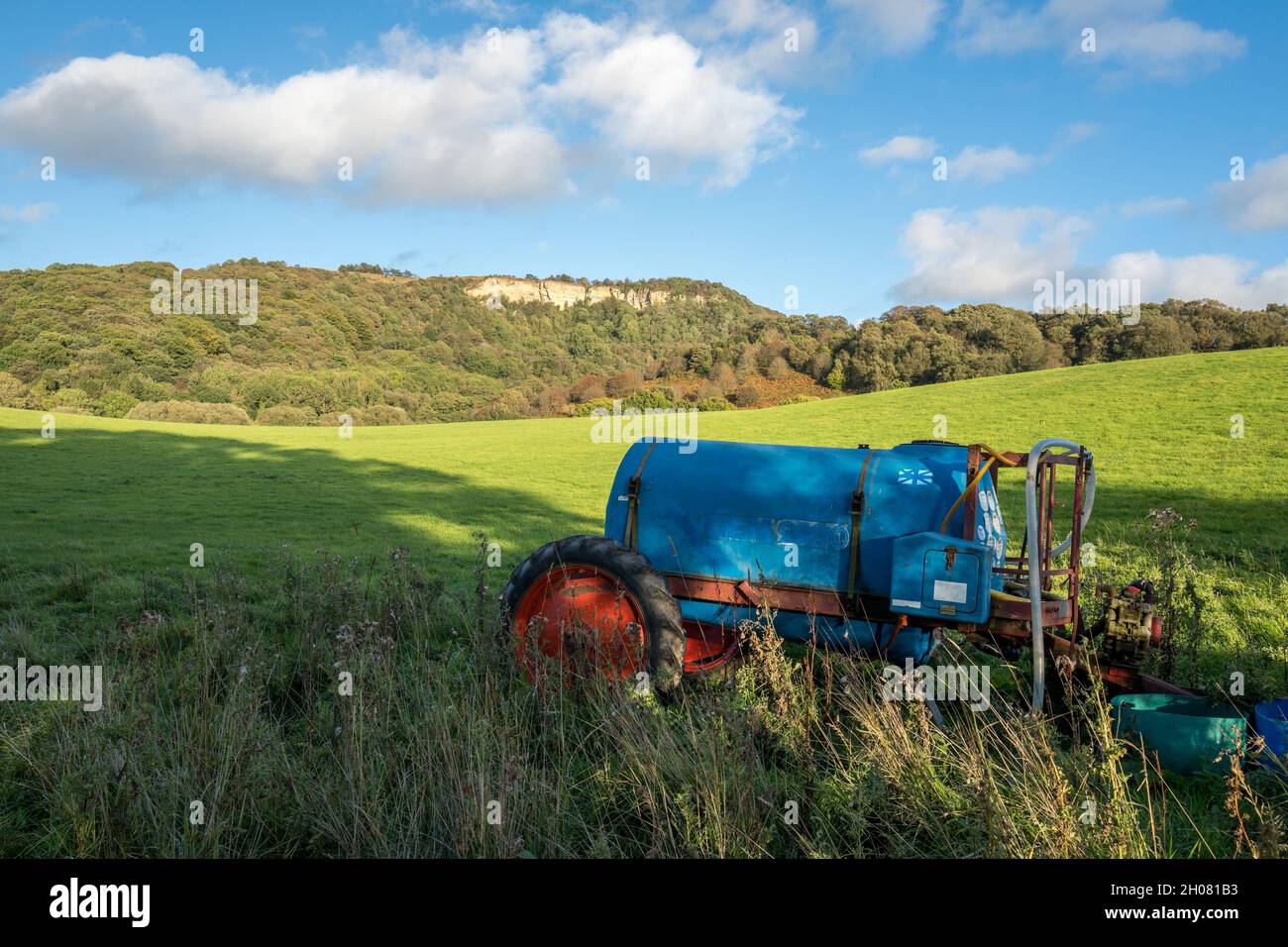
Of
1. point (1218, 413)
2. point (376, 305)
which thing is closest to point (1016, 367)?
point (1218, 413)

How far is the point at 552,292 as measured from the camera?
146625 millimetres

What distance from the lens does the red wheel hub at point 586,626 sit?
595 cm

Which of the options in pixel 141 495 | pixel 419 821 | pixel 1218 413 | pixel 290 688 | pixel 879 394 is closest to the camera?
pixel 419 821

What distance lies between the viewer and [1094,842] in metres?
3.57

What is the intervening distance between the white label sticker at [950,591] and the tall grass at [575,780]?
75 cm

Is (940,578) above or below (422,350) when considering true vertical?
below

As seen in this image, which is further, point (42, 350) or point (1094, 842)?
point (42, 350)

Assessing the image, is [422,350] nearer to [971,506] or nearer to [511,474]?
[511,474]

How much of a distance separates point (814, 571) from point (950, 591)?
102 centimetres

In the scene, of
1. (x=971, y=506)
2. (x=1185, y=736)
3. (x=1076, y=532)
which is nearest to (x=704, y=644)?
(x=971, y=506)

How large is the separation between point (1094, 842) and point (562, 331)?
334 ft

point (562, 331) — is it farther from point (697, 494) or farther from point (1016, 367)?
point (697, 494)

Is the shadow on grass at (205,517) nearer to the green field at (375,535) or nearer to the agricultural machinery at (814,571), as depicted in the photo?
the green field at (375,535)

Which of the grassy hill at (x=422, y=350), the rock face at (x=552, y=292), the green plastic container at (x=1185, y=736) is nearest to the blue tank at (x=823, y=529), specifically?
the green plastic container at (x=1185, y=736)
